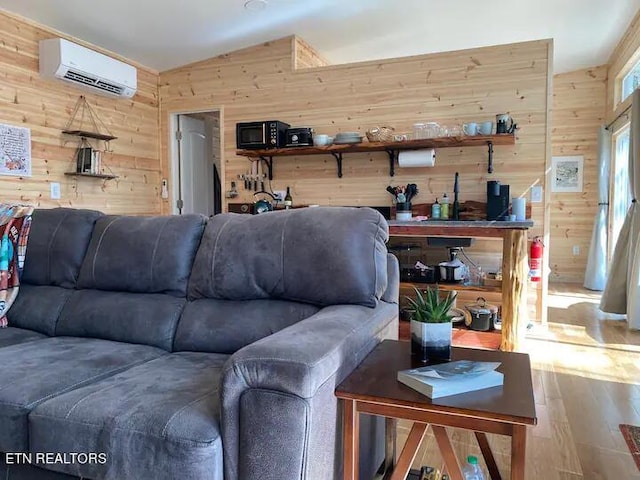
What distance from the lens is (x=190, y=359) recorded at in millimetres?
1798

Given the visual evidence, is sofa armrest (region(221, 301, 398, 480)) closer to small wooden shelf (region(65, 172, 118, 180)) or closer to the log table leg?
the log table leg

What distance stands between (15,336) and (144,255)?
0.65 metres

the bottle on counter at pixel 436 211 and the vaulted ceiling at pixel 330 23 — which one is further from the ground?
the vaulted ceiling at pixel 330 23

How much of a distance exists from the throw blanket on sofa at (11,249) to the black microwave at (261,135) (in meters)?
2.53

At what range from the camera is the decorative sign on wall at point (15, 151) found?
3697 mm

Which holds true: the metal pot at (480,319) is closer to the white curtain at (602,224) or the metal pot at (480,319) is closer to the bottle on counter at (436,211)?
the bottle on counter at (436,211)

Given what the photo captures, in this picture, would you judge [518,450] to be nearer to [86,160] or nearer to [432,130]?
[432,130]

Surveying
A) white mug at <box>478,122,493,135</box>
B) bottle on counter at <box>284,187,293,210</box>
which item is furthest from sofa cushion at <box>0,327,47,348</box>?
white mug at <box>478,122,493,135</box>

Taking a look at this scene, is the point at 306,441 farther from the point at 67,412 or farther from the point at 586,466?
the point at 586,466

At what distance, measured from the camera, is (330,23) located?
4504 mm

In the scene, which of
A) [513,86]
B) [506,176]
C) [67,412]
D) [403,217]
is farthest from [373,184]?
[67,412]

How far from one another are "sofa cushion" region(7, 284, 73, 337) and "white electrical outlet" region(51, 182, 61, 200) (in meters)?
2.11

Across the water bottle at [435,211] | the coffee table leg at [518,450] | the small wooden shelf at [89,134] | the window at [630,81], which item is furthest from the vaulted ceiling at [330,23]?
the coffee table leg at [518,450]

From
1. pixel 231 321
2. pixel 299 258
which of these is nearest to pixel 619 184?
pixel 299 258
